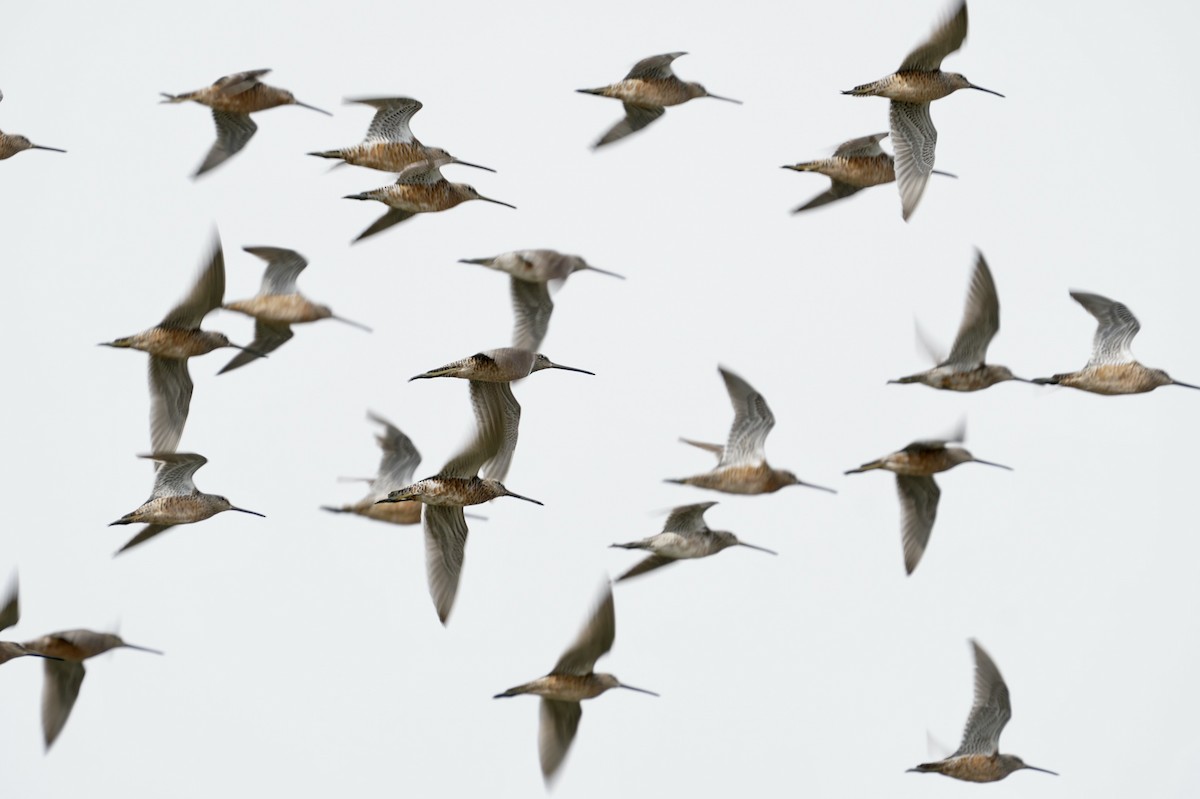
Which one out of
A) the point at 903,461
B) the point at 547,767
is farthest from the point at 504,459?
the point at 903,461

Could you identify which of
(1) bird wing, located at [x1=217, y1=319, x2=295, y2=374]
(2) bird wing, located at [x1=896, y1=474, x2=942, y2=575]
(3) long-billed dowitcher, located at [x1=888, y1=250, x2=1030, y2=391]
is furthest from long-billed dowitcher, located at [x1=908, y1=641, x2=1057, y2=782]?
(1) bird wing, located at [x1=217, y1=319, x2=295, y2=374]

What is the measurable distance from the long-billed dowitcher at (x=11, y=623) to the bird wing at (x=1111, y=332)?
8.13m

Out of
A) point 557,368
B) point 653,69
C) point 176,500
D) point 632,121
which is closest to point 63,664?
point 176,500

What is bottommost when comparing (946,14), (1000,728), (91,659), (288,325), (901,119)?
(1000,728)

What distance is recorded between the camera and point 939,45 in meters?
11.4

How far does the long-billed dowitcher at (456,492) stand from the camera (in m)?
10.9

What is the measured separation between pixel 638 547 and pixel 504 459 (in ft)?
4.31

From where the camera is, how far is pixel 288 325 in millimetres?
14750

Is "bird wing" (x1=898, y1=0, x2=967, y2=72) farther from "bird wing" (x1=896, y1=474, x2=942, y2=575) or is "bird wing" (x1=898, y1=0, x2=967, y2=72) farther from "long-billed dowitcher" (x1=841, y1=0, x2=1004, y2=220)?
"bird wing" (x1=896, y1=474, x2=942, y2=575)

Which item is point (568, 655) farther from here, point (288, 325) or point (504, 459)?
A: point (288, 325)

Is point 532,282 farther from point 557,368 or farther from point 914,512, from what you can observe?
point 914,512

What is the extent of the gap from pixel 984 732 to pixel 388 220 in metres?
6.19

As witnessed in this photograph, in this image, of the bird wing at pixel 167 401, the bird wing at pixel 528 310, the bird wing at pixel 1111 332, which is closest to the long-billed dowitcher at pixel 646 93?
the bird wing at pixel 528 310

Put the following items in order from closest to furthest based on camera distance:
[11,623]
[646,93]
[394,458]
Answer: [11,623]
[646,93]
[394,458]
